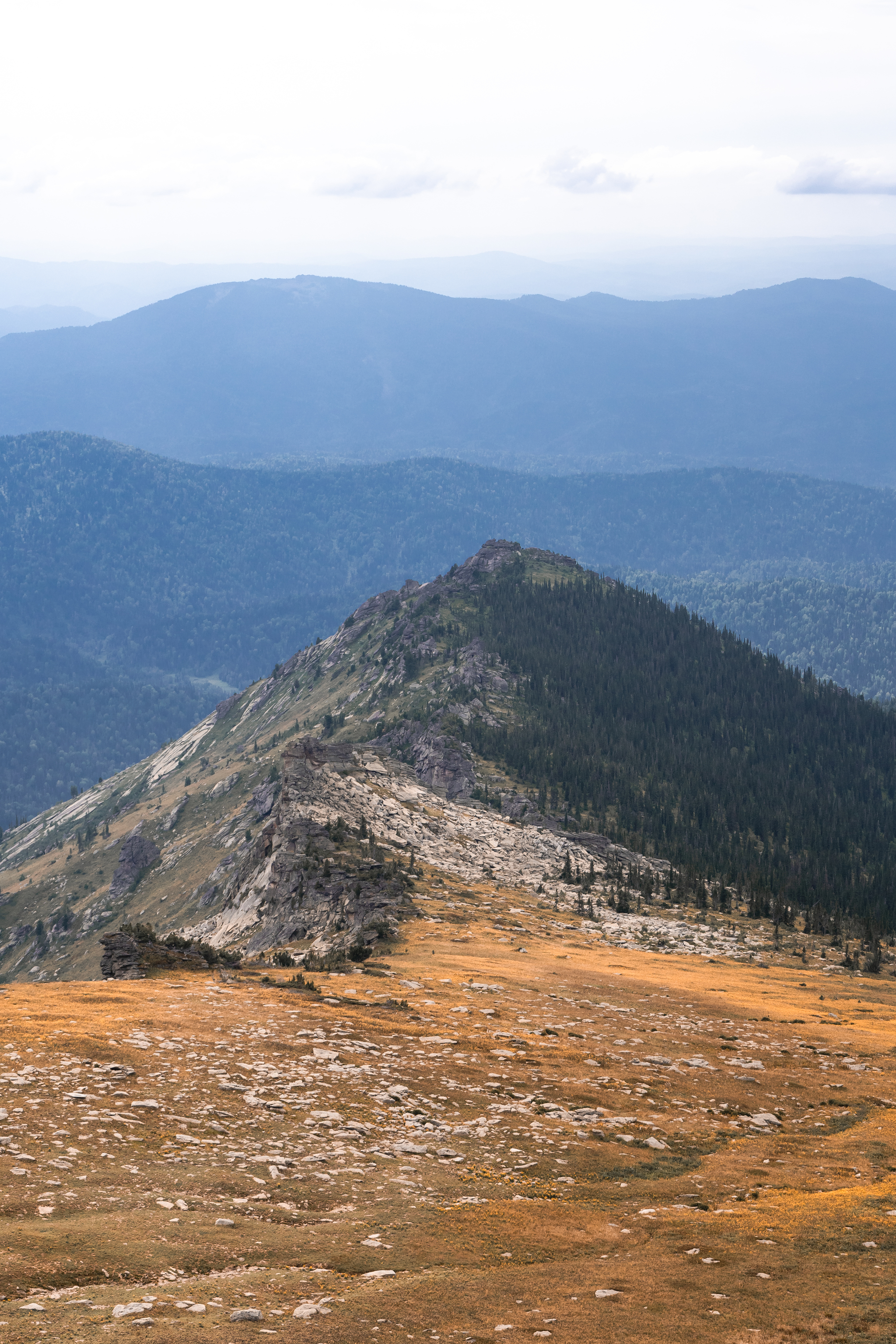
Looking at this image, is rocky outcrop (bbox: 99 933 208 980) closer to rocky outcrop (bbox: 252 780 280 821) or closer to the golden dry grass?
the golden dry grass

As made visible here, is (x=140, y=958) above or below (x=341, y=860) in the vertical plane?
below

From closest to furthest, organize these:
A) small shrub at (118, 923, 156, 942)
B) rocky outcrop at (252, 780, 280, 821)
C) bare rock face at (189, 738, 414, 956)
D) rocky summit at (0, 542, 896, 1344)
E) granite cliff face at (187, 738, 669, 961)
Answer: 1. rocky summit at (0, 542, 896, 1344)
2. small shrub at (118, 923, 156, 942)
3. bare rock face at (189, 738, 414, 956)
4. granite cliff face at (187, 738, 669, 961)
5. rocky outcrop at (252, 780, 280, 821)

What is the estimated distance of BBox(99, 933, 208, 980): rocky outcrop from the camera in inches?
2537

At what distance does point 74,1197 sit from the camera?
29.0 metres

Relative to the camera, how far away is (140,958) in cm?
6512

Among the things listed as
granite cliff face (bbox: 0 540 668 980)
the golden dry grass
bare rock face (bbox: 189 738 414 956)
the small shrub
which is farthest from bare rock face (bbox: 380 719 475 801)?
the golden dry grass

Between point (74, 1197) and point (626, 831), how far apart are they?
479 ft

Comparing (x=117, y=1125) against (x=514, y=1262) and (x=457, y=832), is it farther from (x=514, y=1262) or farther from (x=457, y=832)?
(x=457, y=832)

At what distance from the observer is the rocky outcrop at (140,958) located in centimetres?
6444

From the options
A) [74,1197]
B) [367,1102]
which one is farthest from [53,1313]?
[367,1102]

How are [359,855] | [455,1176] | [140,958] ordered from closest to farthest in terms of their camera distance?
[455,1176] → [140,958] → [359,855]

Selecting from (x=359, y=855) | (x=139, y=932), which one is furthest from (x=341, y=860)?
(x=139, y=932)

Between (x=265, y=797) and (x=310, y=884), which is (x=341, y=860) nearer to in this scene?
(x=310, y=884)

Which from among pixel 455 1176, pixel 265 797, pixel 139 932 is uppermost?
pixel 455 1176
